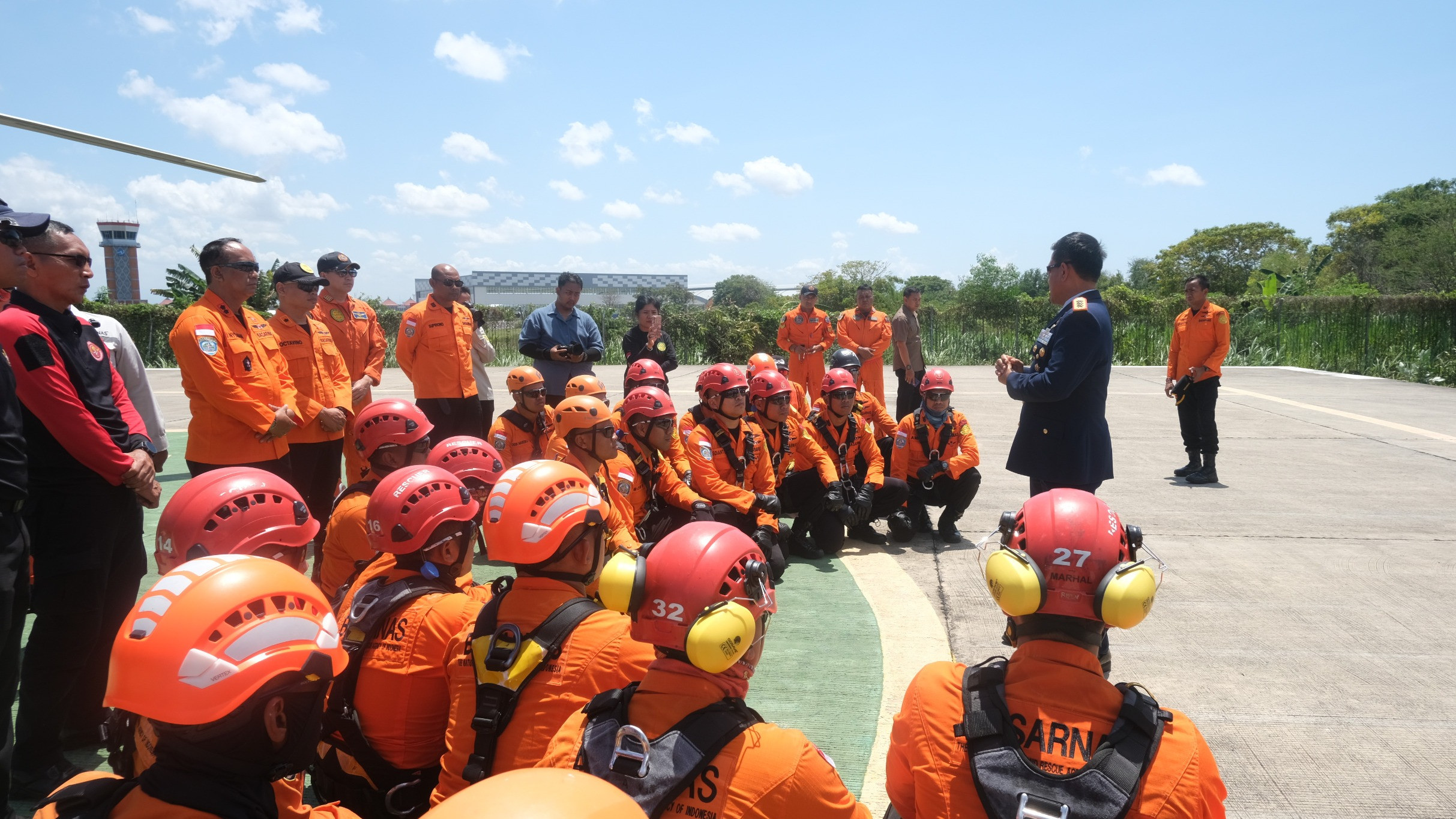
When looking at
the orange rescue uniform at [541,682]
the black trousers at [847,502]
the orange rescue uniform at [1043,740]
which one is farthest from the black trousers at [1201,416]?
the orange rescue uniform at [541,682]

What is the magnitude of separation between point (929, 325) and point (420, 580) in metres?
27.5

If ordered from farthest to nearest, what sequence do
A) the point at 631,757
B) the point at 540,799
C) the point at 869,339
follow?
the point at 869,339 → the point at 631,757 → the point at 540,799

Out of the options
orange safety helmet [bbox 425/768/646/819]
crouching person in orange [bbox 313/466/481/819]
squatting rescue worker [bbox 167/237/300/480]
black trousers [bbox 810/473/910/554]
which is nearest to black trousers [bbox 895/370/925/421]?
black trousers [bbox 810/473/910/554]

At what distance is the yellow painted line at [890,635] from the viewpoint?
11.0 feet

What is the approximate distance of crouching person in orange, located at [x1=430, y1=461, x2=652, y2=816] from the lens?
7.54 feet

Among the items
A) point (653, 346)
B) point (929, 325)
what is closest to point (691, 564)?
point (653, 346)

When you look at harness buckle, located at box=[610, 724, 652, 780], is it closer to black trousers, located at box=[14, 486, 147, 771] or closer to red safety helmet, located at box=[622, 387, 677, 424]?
black trousers, located at box=[14, 486, 147, 771]

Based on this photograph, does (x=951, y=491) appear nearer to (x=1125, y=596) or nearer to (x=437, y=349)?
(x=437, y=349)

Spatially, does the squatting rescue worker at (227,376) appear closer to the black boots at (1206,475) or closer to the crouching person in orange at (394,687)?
the crouching person in orange at (394,687)

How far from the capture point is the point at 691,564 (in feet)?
6.57

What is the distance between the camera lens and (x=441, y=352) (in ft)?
23.3

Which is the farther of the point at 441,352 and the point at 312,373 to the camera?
the point at 441,352

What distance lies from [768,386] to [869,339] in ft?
17.5

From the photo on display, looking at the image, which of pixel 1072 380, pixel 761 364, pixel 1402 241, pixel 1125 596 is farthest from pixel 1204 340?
pixel 1402 241
